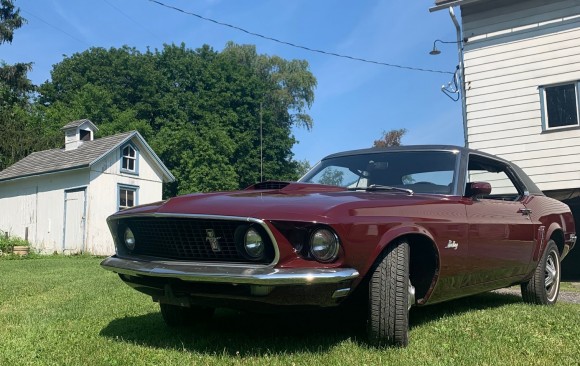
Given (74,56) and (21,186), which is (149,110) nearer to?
(74,56)

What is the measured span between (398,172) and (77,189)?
17.6 meters

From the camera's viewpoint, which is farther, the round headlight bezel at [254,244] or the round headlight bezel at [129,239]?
the round headlight bezel at [129,239]

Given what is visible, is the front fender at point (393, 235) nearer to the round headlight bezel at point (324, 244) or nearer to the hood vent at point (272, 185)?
the round headlight bezel at point (324, 244)

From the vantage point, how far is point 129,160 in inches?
834

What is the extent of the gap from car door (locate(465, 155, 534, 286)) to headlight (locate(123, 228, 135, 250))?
8.01ft

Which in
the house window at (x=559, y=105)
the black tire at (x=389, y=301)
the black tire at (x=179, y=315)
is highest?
the house window at (x=559, y=105)

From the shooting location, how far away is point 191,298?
10.0ft

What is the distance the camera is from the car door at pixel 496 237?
12.8ft

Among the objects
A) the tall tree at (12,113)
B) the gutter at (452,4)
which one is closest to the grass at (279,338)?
the gutter at (452,4)

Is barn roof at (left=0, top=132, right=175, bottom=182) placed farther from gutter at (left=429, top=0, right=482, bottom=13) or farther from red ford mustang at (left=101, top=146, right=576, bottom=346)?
red ford mustang at (left=101, top=146, right=576, bottom=346)

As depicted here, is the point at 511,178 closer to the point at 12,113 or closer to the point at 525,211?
the point at 525,211

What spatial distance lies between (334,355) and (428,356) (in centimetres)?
54

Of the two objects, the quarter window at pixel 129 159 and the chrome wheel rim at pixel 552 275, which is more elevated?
the quarter window at pixel 129 159

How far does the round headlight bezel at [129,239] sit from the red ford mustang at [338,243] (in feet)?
0.03
